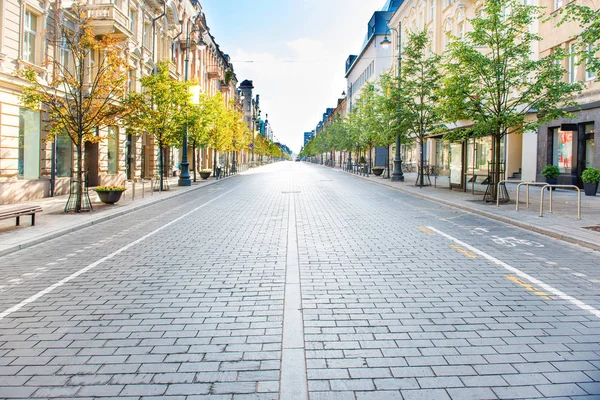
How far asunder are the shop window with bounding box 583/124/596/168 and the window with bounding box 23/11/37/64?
81.5 feet

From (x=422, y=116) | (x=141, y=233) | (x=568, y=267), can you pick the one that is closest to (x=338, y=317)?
(x=568, y=267)

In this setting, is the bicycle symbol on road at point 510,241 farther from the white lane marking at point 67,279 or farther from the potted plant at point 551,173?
the potted plant at point 551,173

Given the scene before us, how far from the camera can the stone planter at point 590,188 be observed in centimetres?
2136

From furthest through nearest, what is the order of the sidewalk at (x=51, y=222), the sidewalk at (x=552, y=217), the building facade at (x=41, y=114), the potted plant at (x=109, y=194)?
the building facade at (x=41, y=114)
the potted plant at (x=109, y=194)
the sidewalk at (x=552, y=217)
the sidewalk at (x=51, y=222)

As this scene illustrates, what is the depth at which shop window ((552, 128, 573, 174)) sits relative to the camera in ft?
81.6

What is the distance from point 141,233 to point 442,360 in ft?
28.1

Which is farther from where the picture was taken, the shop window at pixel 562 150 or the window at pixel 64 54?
the shop window at pixel 562 150

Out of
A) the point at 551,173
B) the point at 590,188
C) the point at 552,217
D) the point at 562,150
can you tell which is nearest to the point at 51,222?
the point at 552,217

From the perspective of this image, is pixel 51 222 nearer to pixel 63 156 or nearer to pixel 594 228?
pixel 63 156

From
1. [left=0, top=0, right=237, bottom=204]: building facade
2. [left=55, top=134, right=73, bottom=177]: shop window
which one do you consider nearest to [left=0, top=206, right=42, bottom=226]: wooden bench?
[left=0, top=0, right=237, bottom=204]: building facade

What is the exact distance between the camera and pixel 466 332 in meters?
4.62

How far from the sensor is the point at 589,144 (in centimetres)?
2377

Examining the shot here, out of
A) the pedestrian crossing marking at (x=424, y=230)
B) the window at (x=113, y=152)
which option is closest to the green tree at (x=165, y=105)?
the window at (x=113, y=152)

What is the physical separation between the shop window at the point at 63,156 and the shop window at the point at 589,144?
2413cm
